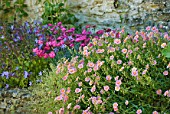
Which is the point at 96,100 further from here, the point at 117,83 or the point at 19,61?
the point at 19,61

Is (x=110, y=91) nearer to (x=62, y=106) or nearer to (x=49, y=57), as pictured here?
(x=62, y=106)

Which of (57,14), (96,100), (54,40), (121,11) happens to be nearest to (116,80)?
(96,100)

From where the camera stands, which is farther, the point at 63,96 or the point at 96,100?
the point at 63,96

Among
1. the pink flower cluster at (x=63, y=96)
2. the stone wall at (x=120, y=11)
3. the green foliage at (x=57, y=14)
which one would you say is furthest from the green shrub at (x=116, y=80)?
the green foliage at (x=57, y=14)

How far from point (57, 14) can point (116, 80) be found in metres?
2.69

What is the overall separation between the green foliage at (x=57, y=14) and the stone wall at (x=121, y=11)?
0.16 m

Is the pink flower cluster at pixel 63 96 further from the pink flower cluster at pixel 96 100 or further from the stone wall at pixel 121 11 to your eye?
the stone wall at pixel 121 11

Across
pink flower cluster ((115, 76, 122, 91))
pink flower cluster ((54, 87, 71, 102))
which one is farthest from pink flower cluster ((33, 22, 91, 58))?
pink flower cluster ((115, 76, 122, 91))

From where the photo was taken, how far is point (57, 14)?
5.39m

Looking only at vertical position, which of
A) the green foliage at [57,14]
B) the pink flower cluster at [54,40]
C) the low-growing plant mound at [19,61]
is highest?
the green foliage at [57,14]

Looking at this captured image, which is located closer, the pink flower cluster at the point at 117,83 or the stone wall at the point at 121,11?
the pink flower cluster at the point at 117,83

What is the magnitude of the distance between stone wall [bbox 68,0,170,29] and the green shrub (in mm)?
1692

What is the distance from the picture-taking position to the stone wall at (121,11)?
502cm

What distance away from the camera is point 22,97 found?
12.8 ft
